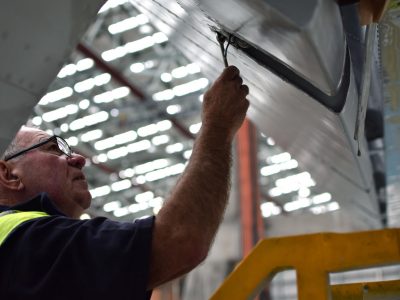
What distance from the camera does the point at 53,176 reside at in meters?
2.42

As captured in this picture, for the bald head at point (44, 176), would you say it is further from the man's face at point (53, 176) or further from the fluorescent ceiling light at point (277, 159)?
the fluorescent ceiling light at point (277, 159)

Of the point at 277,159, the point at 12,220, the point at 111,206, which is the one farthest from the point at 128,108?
the point at 12,220

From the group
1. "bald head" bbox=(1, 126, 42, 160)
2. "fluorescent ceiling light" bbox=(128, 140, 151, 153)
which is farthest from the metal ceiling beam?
"bald head" bbox=(1, 126, 42, 160)

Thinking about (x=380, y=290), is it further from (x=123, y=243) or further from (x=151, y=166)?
(x=151, y=166)

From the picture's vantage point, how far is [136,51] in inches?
527

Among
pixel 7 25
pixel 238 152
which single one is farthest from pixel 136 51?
pixel 7 25

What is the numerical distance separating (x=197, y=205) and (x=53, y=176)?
30.0 inches

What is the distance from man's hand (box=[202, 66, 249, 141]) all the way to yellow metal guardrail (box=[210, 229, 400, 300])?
600 millimetres

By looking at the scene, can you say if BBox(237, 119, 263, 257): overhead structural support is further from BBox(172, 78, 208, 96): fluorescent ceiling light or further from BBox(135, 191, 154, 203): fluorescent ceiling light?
BBox(135, 191, 154, 203): fluorescent ceiling light

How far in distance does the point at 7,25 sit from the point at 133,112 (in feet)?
43.3

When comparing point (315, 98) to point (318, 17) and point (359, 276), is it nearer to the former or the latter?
Result: point (318, 17)

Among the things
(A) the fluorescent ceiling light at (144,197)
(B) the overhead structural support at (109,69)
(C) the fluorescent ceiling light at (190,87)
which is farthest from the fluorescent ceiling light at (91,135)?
(A) the fluorescent ceiling light at (144,197)

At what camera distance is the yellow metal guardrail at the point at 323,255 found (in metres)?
2.38

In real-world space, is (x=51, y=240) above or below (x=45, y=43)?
below
